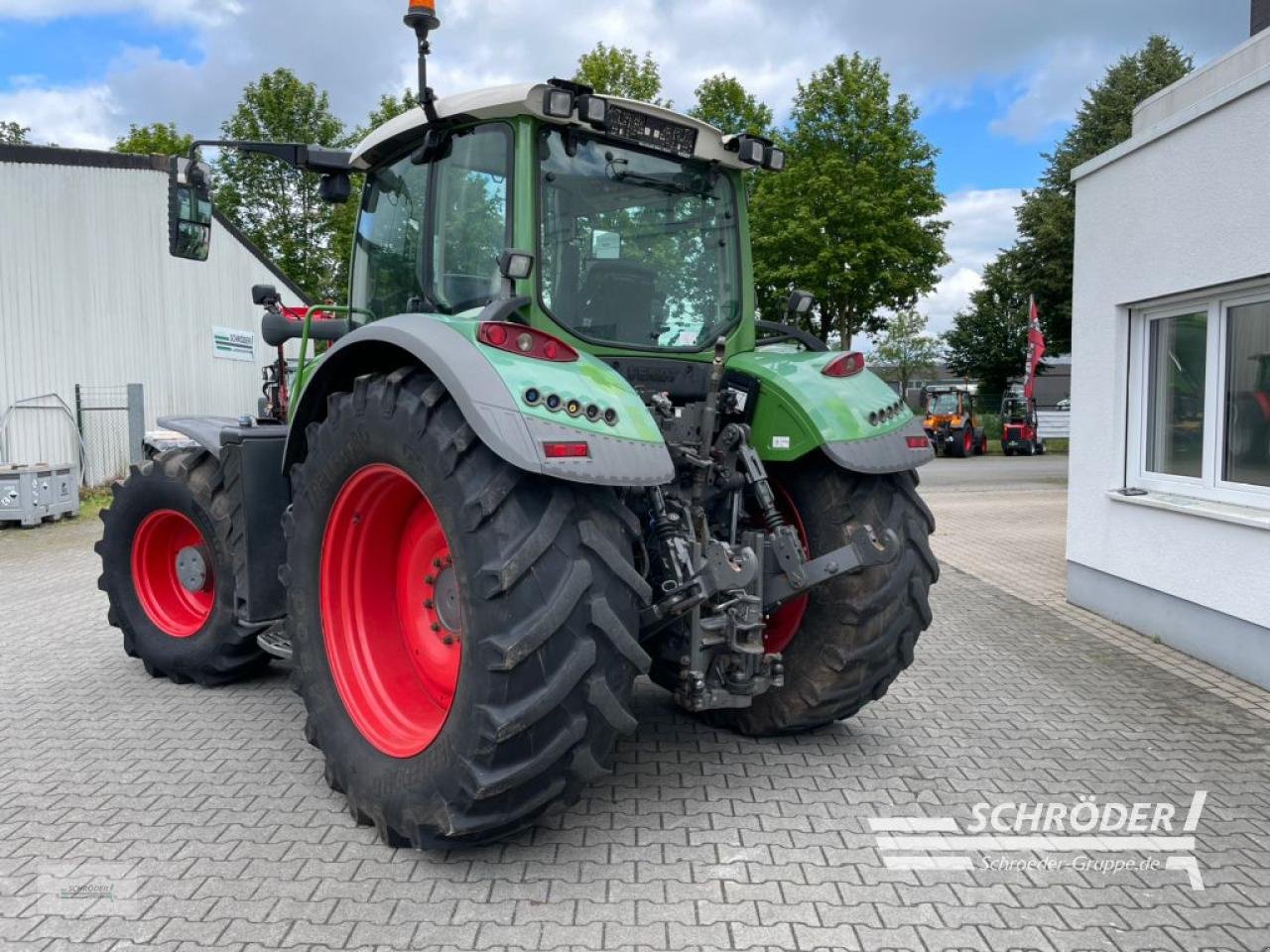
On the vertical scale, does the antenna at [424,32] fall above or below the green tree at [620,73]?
below

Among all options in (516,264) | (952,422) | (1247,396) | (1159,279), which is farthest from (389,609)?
(952,422)

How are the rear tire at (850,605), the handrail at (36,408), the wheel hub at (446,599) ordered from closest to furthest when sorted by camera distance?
1. the wheel hub at (446,599)
2. the rear tire at (850,605)
3. the handrail at (36,408)

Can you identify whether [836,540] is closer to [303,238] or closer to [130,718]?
[130,718]

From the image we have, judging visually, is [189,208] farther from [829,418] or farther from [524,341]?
[829,418]

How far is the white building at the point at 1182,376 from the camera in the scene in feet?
16.9

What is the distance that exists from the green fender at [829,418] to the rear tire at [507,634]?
100cm

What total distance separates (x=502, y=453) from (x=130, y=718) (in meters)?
2.87

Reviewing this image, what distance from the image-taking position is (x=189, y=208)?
3.91 metres

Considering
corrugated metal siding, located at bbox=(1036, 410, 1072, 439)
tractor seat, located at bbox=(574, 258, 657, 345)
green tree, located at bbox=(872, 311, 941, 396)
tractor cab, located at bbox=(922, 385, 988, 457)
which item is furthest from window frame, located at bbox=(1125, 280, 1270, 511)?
green tree, located at bbox=(872, 311, 941, 396)

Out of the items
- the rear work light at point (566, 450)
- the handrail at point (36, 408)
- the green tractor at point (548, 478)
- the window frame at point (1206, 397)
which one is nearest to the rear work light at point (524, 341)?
the green tractor at point (548, 478)

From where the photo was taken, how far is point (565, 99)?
10.7 ft

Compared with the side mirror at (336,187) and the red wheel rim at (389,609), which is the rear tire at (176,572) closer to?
the red wheel rim at (389,609)

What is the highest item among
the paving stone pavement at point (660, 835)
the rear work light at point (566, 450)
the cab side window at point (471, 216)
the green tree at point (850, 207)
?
the green tree at point (850, 207)

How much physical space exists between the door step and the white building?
15.8ft
